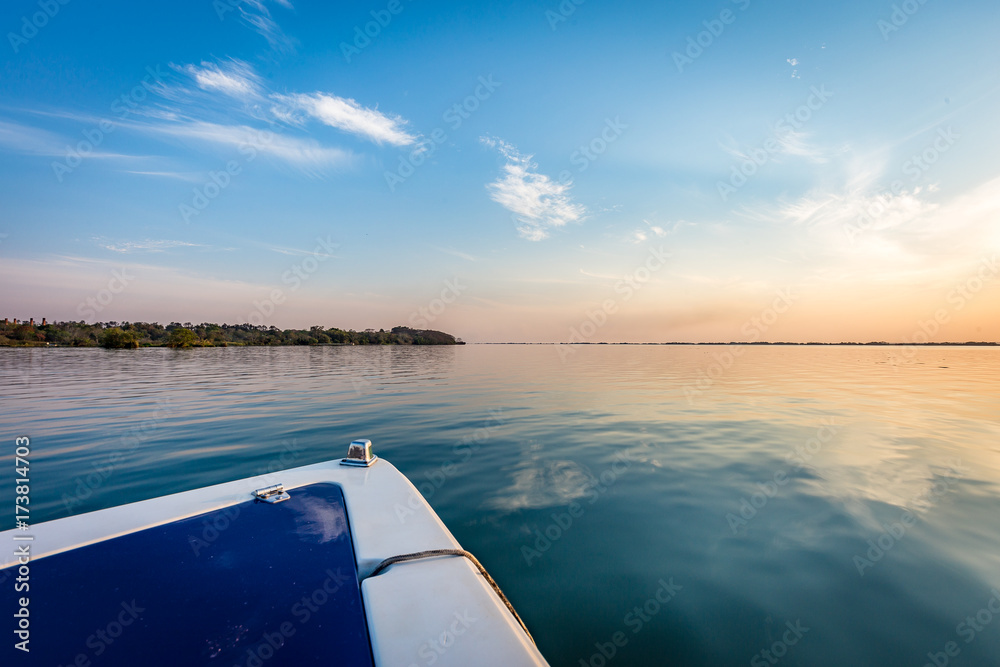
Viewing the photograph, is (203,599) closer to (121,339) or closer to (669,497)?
(669,497)

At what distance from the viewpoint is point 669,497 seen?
525 centimetres

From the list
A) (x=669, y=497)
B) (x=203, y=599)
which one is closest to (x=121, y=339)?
(x=203, y=599)

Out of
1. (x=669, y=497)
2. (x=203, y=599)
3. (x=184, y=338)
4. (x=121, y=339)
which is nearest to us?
(x=203, y=599)

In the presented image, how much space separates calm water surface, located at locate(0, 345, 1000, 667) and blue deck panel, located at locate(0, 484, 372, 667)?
1.58 meters

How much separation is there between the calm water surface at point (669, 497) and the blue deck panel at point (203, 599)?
158 cm

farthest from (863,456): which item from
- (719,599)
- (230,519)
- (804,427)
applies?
→ (230,519)

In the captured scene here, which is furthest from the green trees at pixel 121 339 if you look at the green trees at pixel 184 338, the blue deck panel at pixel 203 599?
the blue deck panel at pixel 203 599

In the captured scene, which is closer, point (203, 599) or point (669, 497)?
point (203, 599)

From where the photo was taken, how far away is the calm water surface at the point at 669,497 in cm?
298

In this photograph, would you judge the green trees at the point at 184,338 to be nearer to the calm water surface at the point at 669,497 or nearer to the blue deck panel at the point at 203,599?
the calm water surface at the point at 669,497

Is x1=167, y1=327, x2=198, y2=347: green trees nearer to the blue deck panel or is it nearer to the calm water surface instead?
the calm water surface

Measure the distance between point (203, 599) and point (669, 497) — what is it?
505cm

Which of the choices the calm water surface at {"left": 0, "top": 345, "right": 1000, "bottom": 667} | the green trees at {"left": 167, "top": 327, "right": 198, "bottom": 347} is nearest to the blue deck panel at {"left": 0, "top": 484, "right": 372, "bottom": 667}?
the calm water surface at {"left": 0, "top": 345, "right": 1000, "bottom": 667}

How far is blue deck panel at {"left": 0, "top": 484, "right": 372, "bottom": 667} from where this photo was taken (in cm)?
177
